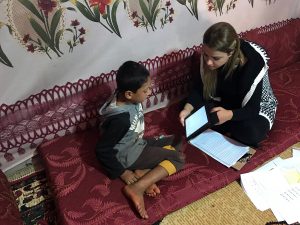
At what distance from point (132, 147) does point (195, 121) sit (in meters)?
0.33

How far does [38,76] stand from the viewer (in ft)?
4.55

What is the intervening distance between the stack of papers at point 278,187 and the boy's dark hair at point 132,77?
2.08ft

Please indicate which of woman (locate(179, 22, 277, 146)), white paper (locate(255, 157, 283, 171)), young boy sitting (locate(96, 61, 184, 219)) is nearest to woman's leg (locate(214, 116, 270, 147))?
woman (locate(179, 22, 277, 146))

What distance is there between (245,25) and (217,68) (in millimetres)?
553

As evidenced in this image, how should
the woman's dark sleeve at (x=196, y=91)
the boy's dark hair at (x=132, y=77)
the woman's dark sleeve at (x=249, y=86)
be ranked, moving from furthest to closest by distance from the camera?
the woman's dark sleeve at (x=196, y=91)
the woman's dark sleeve at (x=249, y=86)
the boy's dark hair at (x=132, y=77)

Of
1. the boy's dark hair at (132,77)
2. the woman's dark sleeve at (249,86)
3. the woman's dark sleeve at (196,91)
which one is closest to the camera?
the boy's dark hair at (132,77)

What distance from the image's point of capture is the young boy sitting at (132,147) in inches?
47.7

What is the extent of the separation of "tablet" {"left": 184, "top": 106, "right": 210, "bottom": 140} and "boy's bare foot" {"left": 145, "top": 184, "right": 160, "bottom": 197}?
11.8 inches

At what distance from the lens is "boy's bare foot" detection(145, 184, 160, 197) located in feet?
4.21

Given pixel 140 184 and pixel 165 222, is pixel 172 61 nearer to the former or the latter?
pixel 140 184

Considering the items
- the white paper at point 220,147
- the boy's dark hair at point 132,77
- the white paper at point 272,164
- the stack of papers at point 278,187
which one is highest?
the boy's dark hair at point 132,77

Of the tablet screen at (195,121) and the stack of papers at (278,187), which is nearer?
the stack of papers at (278,187)

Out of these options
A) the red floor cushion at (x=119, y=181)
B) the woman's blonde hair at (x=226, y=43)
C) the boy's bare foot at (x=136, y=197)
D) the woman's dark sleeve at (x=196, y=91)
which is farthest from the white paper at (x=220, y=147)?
the boy's bare foot at (x=136, y=197)

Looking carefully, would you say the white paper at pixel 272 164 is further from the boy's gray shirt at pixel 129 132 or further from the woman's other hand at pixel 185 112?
the boy's gray shirt at pixel 129 132
